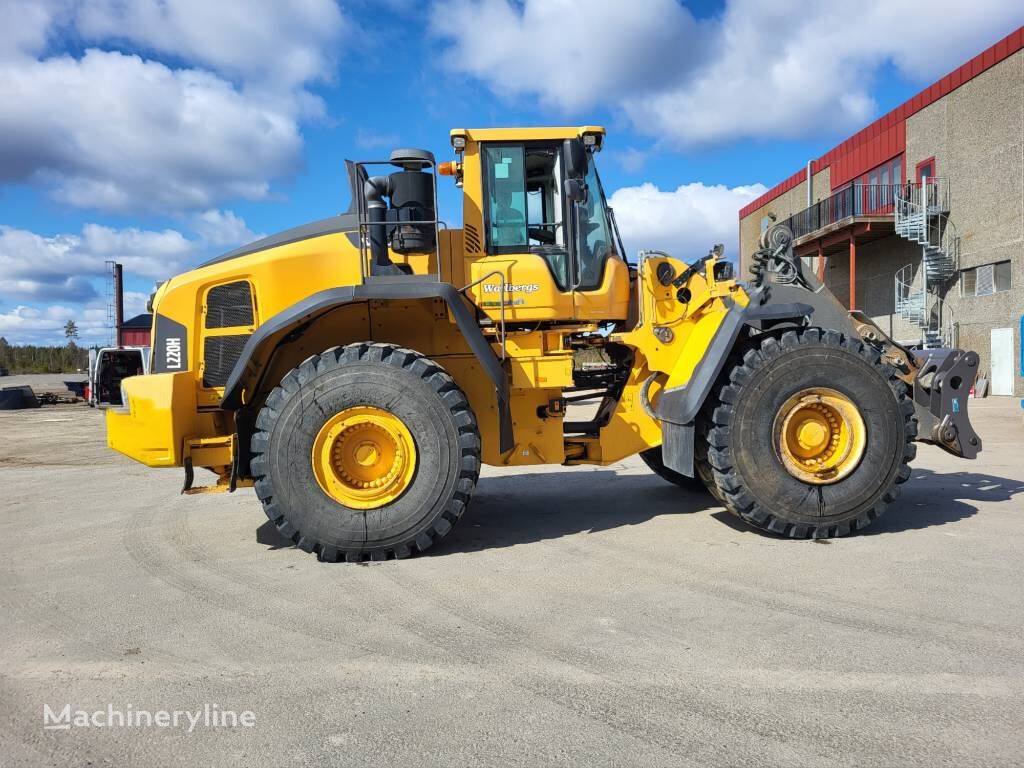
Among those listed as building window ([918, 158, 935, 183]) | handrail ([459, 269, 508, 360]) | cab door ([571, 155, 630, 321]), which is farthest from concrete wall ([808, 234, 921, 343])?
handrail ([459, 269, 508, 360])

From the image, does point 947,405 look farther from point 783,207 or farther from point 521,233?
point 783,207

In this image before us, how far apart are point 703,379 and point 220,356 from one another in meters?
3.63

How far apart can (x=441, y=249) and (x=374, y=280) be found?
60 cm

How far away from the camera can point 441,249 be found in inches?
205

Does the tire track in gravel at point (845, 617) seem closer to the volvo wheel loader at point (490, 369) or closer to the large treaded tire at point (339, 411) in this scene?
the volvo wheel loader at point (490, 369)

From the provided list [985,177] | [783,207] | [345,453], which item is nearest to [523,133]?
[345,453]

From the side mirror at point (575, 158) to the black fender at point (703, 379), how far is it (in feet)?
5.14

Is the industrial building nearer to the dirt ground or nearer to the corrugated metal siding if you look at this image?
the dirt ground

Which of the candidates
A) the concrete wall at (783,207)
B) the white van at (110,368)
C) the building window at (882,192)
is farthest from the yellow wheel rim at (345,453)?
the building window at (882,192)

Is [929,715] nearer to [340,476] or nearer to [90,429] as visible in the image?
[340,476]

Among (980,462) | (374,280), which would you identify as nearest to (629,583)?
(374,280)

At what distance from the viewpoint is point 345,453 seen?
473 centimetres

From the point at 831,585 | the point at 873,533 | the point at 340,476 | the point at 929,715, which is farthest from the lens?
the point at 873,533

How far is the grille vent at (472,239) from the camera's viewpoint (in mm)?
5180
